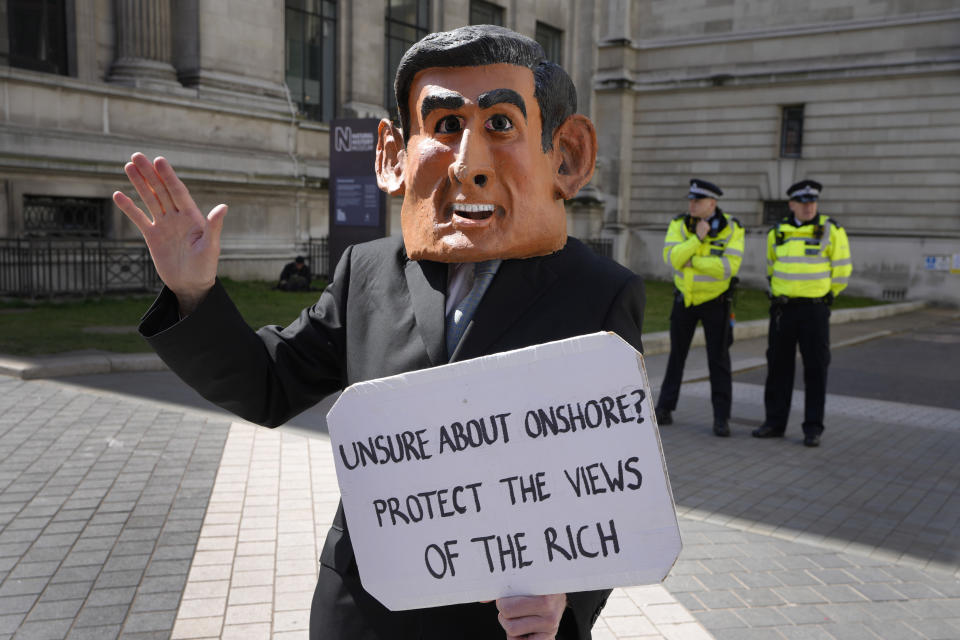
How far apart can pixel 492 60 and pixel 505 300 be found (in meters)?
0.54

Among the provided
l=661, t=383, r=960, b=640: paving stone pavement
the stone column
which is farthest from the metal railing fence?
l=661, t=383, r=960, b=640: paving stone pavement

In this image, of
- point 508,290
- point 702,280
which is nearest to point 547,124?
point 508,290

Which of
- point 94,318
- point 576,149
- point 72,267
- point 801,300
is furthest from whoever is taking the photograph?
point 72,267

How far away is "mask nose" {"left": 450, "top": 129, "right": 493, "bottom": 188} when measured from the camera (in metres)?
1.89

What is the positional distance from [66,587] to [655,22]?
28.4 meters

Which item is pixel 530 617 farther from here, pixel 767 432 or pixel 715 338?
pixel 767 432

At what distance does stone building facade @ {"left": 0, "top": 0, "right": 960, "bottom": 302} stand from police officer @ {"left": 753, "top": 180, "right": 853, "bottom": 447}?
11812 millimetres

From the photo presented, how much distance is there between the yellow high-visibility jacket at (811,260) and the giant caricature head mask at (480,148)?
19.5ft

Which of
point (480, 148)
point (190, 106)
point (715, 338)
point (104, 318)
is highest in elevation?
point (190, 106)

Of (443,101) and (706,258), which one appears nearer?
(443,101)

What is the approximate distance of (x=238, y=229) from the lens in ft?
57.3

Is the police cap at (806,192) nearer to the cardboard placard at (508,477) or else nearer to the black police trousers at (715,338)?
the black police trousers at (715,338)

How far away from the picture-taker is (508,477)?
1.67m

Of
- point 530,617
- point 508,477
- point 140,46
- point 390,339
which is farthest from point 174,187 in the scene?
point 140,46
